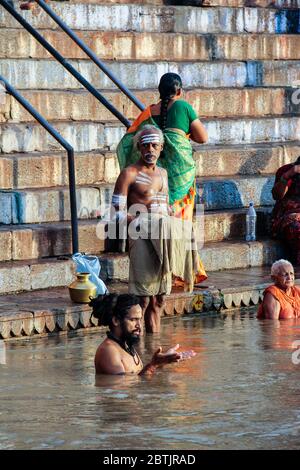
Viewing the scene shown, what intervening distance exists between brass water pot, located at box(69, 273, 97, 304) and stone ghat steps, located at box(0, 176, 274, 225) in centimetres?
155

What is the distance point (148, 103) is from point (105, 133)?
96 cm

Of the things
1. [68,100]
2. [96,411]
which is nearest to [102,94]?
[68,100]

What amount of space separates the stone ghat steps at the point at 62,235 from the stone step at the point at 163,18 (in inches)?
110

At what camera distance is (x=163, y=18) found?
57.2 ft

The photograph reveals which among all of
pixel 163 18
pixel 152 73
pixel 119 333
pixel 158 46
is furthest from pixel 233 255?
pixel 119 333

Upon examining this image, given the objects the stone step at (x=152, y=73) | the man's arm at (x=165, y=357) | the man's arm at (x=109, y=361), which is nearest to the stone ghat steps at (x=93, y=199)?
the stone step at (x=152, y=73)

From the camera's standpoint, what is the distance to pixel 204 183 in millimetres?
15211

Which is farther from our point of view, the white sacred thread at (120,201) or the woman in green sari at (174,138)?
the woman in green sari at (174,138)

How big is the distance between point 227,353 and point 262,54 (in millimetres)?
7101

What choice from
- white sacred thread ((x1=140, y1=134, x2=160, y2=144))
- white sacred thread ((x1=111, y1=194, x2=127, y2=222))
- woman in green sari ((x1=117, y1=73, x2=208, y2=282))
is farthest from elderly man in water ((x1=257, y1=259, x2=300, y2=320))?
white sacred thread ((x1=140, y1=134, x2=160, y2=144))

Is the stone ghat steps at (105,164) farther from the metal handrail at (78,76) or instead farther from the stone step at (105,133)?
the metal handrail at (78,76)

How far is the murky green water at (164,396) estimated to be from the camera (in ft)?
28.9

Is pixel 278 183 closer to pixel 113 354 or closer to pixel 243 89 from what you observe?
pixel 243 89

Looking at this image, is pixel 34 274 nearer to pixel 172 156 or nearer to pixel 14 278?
pixel 14 278
